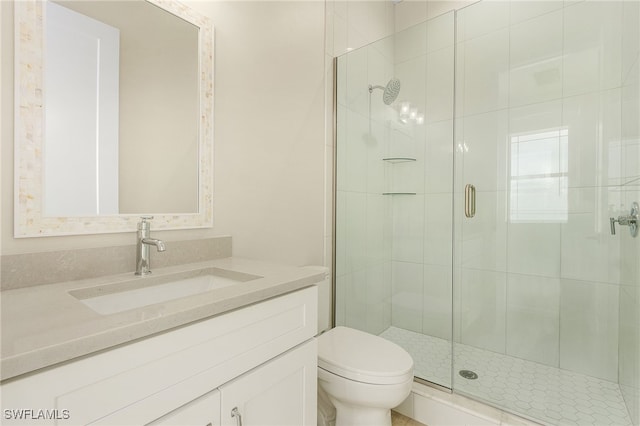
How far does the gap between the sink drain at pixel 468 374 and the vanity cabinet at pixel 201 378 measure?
3.42ft

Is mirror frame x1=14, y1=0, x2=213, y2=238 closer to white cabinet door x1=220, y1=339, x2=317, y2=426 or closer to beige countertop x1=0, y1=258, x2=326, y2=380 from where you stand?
beige countertop x1=0, y1=258, x2=326, y2=380

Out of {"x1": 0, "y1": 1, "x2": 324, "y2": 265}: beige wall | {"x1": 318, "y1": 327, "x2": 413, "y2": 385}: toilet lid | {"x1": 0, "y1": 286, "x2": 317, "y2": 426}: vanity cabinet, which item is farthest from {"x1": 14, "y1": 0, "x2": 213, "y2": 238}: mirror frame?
{"x1": 318, "y1": 327, "x2": 413, "y2": 385}: toilet lid

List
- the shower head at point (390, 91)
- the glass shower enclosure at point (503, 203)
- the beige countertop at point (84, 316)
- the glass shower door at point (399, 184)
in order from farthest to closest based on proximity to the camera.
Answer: the shower head at point (390, 91) < the glass shower door at point (399, 184) < the glass shower enclosure at point (503, 203) < the beige countertop at point (84, 316)

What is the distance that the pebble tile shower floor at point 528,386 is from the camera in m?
1.49

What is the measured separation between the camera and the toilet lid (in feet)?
4.10

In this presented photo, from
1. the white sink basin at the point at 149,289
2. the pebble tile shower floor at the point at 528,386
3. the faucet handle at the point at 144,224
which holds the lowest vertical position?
the pebble tile shower floor at the point at 528,386

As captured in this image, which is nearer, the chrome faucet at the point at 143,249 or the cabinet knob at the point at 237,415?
the cabinet knob at the point at 237,415

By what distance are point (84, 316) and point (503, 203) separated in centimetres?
206

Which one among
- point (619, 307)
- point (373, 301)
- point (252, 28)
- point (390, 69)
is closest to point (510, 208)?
point (619, 307)

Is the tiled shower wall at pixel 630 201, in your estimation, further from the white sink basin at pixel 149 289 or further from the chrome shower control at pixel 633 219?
the white sink basin at pixel 149 289

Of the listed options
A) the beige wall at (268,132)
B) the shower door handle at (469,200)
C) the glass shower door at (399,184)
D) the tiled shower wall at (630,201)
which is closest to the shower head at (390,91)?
the glass shower door at (399,184)

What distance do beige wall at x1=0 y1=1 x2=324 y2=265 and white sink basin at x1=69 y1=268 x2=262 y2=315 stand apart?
19cm

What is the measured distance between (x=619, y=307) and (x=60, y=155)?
2472 mm

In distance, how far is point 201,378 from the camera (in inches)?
28.9
